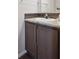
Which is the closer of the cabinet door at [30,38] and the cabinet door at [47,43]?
the cabinet door at [47,43]

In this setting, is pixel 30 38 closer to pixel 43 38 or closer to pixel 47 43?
pixel 43 38

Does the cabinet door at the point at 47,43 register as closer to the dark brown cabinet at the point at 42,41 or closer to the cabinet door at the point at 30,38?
the dark brown cabinet at the point at 42,41

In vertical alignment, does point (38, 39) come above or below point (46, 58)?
above

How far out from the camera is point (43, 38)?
2.12 metres

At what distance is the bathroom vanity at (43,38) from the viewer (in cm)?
178

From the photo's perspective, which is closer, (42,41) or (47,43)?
(47,43)

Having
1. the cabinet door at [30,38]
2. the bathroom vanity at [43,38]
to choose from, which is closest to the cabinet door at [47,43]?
the bathroom vanity at [43,38]

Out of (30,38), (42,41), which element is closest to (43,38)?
(42,41)

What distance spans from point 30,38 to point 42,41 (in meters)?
0.68

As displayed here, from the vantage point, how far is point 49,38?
1915 mm
